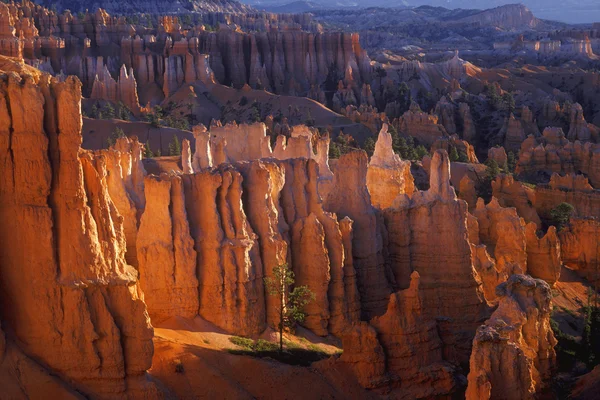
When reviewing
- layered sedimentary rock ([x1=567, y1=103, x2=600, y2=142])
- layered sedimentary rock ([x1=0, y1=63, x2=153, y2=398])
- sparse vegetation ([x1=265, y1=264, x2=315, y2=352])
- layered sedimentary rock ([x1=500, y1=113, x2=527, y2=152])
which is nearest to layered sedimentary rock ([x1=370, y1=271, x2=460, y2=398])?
sparse vegetation ([x1=265, y1=264, x2=315, y2=352])

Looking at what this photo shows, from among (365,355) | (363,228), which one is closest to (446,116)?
(363,228)

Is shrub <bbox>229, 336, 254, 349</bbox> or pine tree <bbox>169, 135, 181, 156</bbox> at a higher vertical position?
shrub <bbox>229, 336, 254, 349</bbox>

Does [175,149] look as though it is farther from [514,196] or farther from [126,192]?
[126,192]

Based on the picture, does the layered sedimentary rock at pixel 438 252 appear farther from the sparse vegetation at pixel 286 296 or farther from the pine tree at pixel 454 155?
the pine tree at pixel 454 155

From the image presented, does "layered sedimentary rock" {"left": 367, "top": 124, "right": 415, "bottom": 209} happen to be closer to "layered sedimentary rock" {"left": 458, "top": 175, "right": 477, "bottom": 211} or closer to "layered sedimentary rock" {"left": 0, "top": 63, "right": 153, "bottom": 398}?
"layered sedimentary rock" {"left": 458, "top": 175, "right": 477, "bottom": 211}

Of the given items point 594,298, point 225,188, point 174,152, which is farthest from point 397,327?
point 174,152

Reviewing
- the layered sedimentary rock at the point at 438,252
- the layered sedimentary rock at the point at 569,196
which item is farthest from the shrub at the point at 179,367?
the layered sedimentary rock at the point at 569,196

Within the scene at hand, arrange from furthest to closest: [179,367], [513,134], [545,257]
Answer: [513,134] → [545,257] → [179,367]

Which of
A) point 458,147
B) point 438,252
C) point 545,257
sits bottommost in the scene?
point 458,147
